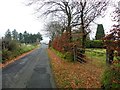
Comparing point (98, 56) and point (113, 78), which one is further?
point (98, 56)

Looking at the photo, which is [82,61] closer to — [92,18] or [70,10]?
[92,18]

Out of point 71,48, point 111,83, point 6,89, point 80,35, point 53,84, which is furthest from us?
point 80,35

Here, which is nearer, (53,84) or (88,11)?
(53,84)

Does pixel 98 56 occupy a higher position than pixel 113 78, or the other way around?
pixel 113 78

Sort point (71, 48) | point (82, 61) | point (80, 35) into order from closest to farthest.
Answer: point (82, 61)
point (71, 48)
point (80, 35)

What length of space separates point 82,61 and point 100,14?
293 inches

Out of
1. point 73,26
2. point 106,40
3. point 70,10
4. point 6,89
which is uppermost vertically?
point 70,10

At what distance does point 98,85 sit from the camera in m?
10.3

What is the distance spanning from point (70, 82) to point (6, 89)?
9.95ft

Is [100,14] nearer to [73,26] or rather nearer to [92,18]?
[92,18]

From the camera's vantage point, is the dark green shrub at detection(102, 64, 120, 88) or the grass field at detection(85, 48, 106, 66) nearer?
the dark green shrub at detection(102, 64, 120, 88)

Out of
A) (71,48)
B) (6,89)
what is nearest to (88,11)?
(71,48)

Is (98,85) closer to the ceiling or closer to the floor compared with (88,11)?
closer to the floor

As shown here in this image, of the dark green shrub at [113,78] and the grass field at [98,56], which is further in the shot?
the grass field at [98,56]
